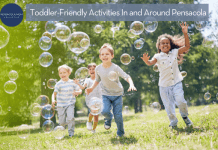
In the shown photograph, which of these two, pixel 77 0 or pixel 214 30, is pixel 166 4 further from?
pixel 77 0

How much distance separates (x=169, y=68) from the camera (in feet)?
16.8

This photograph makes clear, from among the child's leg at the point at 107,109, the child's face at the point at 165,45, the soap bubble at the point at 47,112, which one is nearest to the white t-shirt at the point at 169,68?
the child's face at the point at 165,45

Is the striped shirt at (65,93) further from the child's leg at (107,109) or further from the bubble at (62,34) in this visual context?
the bubble at (62,34)

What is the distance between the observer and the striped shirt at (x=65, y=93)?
6.02 meters

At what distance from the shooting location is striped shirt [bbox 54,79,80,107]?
6016 mm

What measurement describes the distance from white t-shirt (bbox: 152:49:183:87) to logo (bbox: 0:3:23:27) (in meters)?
10.5

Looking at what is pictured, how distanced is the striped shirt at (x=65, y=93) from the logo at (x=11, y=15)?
28.0 ft

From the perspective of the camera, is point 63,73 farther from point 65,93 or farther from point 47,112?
point 47,112

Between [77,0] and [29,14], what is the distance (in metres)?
3.20

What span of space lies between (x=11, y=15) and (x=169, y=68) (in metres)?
11.1

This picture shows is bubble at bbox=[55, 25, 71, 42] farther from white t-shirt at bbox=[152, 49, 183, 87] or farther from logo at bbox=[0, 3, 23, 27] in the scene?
logo at bbox=[0, 3, 23, 27]

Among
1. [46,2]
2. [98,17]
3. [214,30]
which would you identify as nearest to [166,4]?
[214,30]

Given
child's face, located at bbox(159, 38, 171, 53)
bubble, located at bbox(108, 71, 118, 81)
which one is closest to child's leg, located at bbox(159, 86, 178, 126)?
child's face, located at bbox(159, 38, 171, 53)

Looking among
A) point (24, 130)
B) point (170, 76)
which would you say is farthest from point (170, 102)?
point (24, 130)
